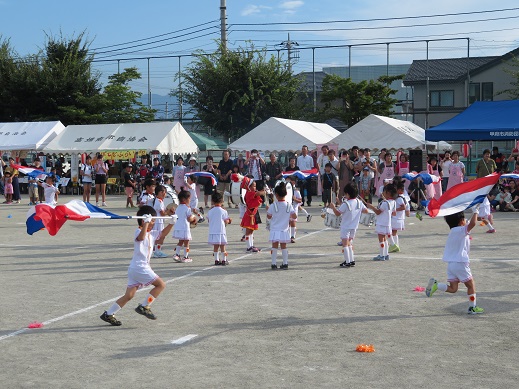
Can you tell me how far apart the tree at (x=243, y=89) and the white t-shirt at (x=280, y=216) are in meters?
28.3

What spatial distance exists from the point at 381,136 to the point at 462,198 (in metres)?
19.2

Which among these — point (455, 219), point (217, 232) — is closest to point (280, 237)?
point (217, 232)

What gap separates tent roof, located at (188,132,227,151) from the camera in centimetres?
4345

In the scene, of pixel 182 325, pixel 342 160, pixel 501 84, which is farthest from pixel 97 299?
pixel 501 84

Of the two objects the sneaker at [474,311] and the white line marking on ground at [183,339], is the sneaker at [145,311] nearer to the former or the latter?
the white line marking on ground at [183,339]

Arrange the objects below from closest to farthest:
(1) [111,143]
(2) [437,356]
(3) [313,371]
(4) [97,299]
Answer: (3) [313,371]
(2) [437,356]
(4) [97,299]
(1) [111,143]

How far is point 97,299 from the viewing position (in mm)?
10016

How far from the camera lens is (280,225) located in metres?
12.6

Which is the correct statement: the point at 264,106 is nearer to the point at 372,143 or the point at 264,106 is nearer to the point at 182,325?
the point at 372,143

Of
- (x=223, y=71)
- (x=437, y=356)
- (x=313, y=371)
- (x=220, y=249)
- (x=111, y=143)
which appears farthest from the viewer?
(x=223, y=71)

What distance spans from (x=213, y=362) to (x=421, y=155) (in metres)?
22.0

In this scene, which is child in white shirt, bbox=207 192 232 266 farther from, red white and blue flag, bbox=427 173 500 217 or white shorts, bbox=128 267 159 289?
red white and blue flag, bbox=427 173 500 217

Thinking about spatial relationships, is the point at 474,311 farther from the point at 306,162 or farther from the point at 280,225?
the point at 306,162

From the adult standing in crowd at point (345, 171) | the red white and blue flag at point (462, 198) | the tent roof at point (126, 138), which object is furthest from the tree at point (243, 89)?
the red white and blue flag at point (462, 198)
